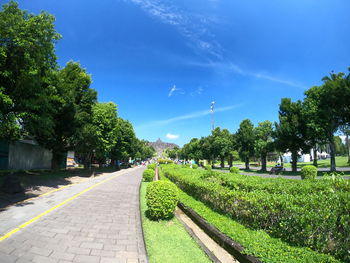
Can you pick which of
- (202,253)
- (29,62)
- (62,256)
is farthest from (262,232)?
(29,62)

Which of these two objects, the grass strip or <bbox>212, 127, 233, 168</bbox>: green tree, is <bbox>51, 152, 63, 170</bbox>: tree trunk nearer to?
the grass strip

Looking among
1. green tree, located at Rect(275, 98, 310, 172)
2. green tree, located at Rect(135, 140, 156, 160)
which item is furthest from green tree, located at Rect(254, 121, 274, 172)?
green tree, located at Rect(135, 140, 156, 160)

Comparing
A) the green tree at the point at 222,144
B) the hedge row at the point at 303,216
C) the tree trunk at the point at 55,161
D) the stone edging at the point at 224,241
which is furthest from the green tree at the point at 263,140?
the stone edging at the point at 224,241

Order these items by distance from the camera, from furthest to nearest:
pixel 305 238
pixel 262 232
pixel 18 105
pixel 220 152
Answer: pixel 220 152, pixel 18 105, pixel 262 232, pixel 305 238

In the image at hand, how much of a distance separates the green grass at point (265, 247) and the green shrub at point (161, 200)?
1.36m

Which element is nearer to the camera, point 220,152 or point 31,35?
point 31,35

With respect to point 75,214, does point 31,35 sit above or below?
above

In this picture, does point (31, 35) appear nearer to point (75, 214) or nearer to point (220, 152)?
point (75, 214)

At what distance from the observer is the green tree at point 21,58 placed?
884 cm

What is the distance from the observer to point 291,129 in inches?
1137

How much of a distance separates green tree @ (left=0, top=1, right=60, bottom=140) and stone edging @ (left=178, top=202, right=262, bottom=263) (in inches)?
353

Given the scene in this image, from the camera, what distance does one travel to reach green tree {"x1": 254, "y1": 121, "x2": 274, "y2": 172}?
36.1m

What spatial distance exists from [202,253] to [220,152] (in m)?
44.4

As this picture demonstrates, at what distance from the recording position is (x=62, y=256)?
397 cm
